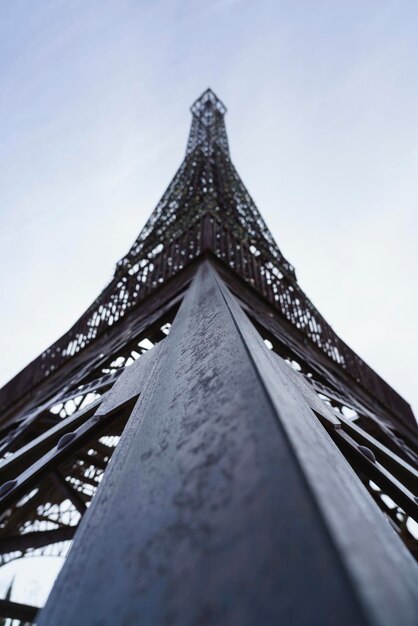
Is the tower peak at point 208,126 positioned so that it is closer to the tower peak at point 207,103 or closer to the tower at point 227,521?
the tower peak at point 207,103

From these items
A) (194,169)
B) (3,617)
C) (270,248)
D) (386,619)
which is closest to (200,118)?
(194,169)

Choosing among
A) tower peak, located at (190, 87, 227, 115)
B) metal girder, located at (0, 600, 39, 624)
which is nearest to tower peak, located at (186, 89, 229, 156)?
tower peak, located at (190, 87, 227, 115)

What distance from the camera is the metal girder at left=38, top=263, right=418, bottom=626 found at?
408 millimetres

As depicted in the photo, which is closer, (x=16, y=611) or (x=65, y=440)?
(x=65, y=440)

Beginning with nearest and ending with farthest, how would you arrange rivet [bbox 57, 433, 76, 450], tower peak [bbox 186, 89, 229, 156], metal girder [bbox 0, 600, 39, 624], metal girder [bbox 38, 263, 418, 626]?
metal girder [bbox 38, 263, 418, 626] < rivet [bbox 57, 433, 76, 450] < metal girder [bbox 0, 600, 39, 624] < tower peak [bbox 186, 89, 229, 156]

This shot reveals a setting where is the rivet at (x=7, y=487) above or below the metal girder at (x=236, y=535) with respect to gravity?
above

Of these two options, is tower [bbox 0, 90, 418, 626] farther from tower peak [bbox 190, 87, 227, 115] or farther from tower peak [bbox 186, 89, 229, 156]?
tower peak [bbox 190, 87, 227, 115]

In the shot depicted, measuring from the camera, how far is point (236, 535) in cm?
53

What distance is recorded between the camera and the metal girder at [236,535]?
0.41m

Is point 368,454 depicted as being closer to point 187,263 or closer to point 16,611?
point 187,263

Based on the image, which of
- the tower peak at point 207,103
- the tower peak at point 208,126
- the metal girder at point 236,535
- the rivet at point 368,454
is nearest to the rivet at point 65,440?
the metal girder at point 236,535

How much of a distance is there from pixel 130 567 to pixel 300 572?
0.30m

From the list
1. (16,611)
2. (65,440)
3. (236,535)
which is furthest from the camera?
(16,611)

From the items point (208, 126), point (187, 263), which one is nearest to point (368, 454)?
point (187, 263)
